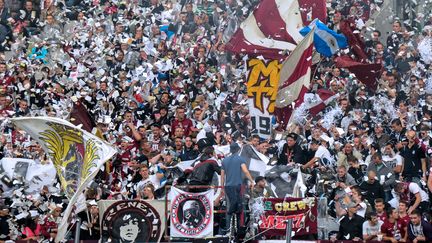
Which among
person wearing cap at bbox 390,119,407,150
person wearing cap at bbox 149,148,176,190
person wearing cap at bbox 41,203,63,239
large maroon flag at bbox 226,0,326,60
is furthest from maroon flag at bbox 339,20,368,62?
person wearing cap at bbox 41,203,63,239

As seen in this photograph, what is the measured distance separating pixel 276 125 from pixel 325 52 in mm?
2595

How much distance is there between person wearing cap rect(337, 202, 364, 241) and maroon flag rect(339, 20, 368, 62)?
8.25 meters

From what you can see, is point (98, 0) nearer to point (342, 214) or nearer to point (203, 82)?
point (203, 82)


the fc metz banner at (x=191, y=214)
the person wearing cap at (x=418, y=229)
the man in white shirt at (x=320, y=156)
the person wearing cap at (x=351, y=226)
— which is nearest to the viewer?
the person wearing cap at (x=418, y=229)

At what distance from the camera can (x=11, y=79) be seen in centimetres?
3316

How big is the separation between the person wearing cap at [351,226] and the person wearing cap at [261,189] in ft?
4.14

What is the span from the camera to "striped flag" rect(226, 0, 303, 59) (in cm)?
3031

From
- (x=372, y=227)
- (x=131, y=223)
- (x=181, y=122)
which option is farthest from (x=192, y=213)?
(x=181, y=122)

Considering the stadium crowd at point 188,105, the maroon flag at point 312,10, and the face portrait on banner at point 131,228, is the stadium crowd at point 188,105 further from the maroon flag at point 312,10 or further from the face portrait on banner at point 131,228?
the maroon flag at point 312,10

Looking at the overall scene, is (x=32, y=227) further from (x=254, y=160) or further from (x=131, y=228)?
(x=254, y=160)

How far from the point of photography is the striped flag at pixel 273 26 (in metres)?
30.3

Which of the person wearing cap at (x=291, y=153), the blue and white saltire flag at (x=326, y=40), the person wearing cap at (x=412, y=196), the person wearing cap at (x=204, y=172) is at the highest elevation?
the blue and white saltire flag at (x=326, y=40)

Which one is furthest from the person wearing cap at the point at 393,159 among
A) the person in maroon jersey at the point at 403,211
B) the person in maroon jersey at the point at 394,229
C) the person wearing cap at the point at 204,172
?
the person wearing cap at the point at 204,172

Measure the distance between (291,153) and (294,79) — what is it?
2.59 metres
